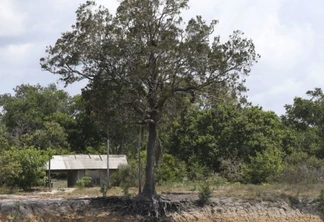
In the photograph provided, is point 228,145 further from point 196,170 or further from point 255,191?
point 255,191

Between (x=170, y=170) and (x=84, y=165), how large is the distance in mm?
7398

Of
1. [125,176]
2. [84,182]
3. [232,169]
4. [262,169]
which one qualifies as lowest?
[84,182]

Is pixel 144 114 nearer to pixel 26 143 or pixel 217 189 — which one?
pixel 217 189

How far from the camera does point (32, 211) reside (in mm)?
26344

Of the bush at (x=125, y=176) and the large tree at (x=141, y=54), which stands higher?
the large tree at (x=141, y=54)

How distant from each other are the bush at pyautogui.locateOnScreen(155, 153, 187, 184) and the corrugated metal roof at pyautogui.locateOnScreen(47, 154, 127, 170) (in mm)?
4837

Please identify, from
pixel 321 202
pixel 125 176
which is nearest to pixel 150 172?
pixel 321 202

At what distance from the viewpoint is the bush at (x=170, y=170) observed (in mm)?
42688

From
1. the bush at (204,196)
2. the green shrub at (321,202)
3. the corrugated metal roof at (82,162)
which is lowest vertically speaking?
the green shrub at (321,202)

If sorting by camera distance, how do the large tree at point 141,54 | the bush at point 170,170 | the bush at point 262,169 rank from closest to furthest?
the large tree at point 141,54 → the bush at point 262,169 → the bush at point 170,170

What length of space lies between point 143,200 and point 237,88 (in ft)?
23.0

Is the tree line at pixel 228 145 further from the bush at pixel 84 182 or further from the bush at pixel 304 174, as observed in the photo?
the bush at pixel 84 182

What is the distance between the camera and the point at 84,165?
1836 inches

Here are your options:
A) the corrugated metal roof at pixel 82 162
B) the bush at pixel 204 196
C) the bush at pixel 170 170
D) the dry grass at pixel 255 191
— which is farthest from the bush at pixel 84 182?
the bush at pixel 204 196
